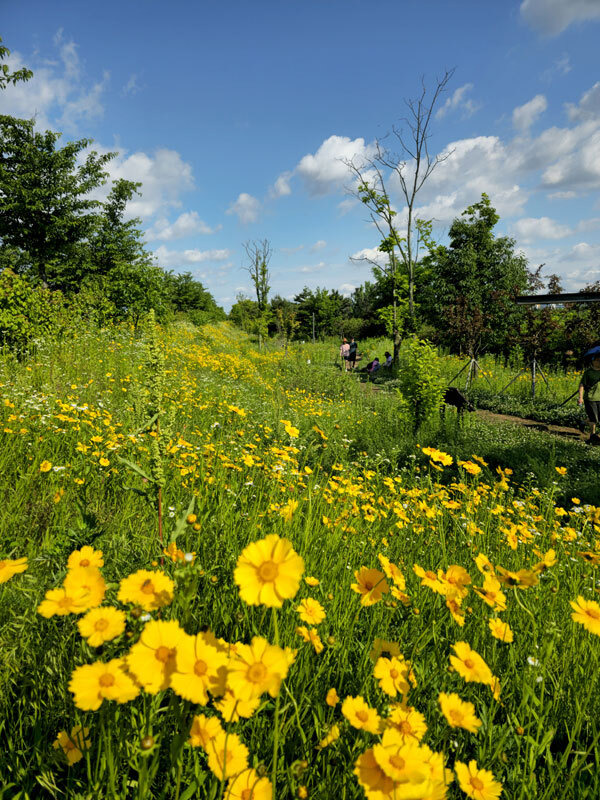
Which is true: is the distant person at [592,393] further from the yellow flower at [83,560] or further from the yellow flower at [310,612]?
the yellow flower at [83,560]

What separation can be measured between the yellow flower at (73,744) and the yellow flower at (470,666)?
737mm

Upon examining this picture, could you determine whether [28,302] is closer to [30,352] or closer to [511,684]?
[30,352]

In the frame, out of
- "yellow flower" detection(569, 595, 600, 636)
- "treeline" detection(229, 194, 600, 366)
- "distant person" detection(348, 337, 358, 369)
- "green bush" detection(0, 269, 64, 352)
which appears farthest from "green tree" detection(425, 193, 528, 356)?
"yellow flower" detection(569, 595, 600, 636)

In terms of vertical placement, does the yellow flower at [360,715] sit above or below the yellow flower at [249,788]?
above

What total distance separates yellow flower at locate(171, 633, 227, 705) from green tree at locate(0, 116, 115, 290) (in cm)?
2107

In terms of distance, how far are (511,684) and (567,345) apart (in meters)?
17.6

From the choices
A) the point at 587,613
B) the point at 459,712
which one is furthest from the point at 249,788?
the point at 587,613

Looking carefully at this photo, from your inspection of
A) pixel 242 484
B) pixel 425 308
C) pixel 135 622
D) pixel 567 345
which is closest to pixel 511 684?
pixel 135 622

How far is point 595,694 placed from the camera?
1223mm

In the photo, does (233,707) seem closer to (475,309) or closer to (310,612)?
(310,612)

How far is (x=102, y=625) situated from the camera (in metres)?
0.63

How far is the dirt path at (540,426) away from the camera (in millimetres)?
7482

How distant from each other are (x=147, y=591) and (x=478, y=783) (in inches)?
28.9

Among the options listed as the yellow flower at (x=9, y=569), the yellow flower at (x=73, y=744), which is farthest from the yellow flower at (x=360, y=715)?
the yellow flower at (x=9, y=569)
